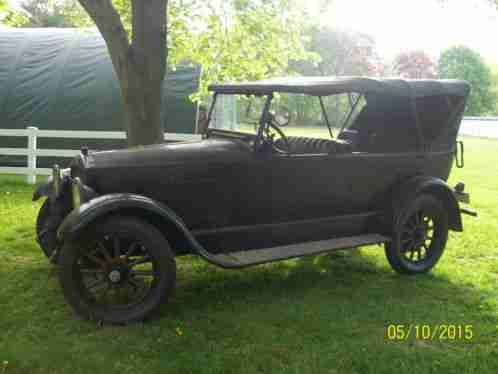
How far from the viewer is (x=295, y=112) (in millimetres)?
5672

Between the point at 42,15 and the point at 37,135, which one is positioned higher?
the point at 42,15

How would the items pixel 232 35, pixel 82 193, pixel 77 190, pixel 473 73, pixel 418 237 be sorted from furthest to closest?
pixel 473 73 < pixel 232 35 < pixel 418 237 < pixel 77 190 < pixel 82 193

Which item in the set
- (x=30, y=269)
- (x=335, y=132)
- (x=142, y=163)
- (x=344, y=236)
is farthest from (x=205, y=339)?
(x=335, y=132)

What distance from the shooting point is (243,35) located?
32.3ft

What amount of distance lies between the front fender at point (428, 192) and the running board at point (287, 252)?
389 millimetres

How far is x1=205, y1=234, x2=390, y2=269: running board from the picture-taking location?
4.73 m

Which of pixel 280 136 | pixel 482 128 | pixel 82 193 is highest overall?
pixel 280 136

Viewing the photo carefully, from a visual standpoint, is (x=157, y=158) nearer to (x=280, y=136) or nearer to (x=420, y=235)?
(x=280, y=136)

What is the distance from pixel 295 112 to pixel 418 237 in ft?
6.47

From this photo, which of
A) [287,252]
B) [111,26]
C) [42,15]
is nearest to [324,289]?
[287,252]

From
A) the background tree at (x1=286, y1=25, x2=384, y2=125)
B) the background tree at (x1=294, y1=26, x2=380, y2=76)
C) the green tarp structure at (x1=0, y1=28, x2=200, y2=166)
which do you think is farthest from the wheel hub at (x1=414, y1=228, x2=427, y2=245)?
the background tree at (x1=294, y1=26, x2=380, y2=76)

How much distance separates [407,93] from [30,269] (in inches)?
176

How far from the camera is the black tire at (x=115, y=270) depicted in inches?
170

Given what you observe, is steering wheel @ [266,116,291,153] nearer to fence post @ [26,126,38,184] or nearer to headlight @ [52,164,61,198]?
headlight @ [52,164,61,198]
